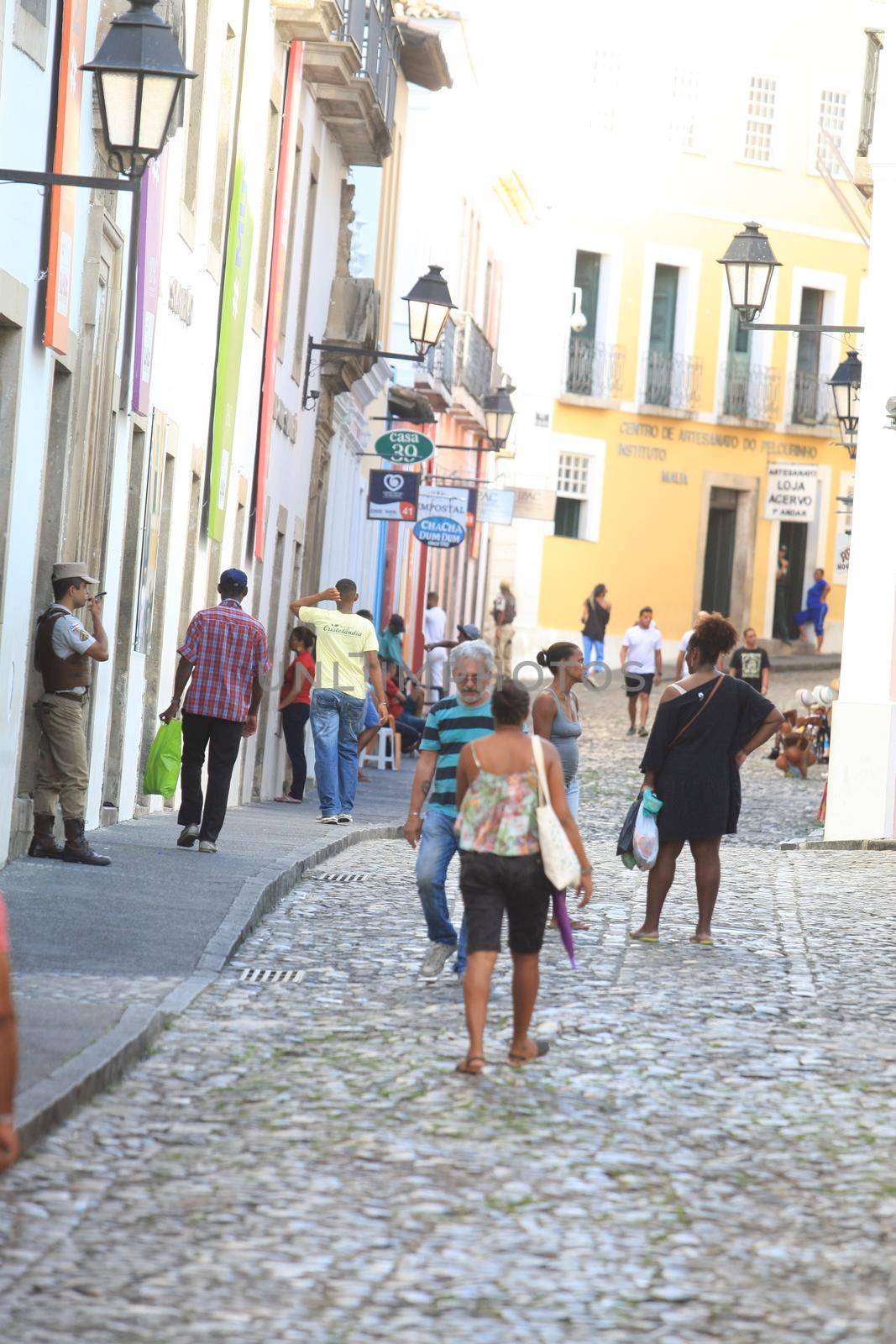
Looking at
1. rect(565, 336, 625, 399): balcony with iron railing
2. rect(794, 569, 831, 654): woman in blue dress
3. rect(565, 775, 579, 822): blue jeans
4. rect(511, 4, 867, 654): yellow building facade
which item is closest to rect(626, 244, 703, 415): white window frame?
rect(511, 4, 867, 654): yellow building facade

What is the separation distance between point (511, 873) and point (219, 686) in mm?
6853

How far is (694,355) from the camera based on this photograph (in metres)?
53.1

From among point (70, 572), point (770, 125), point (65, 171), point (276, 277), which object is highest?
point (770, 125)

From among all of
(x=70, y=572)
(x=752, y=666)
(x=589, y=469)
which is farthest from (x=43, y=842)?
(x=589, y=469)

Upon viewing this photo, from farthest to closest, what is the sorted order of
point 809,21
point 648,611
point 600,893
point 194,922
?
point 809,21 → point 648,611 → point 600,893 → point 194,922

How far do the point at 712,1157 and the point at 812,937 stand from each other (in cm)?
620

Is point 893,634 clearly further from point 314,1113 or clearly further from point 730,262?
point 314,1113

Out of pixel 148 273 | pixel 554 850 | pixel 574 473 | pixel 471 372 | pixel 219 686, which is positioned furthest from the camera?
pixel 574 473

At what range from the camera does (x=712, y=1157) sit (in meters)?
7.50

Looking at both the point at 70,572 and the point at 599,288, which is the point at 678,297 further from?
the point at 70,572

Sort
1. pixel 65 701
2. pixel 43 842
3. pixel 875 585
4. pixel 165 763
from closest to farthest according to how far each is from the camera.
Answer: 1. pixel 65 701
2. pixel 43 842
3. pixel 165 763
4. pixel 875 585

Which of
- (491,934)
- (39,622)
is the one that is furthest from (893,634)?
(491,934)

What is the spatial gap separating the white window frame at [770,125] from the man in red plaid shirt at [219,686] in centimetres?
4010

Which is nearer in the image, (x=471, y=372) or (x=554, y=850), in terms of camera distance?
(x=554, y=850)
